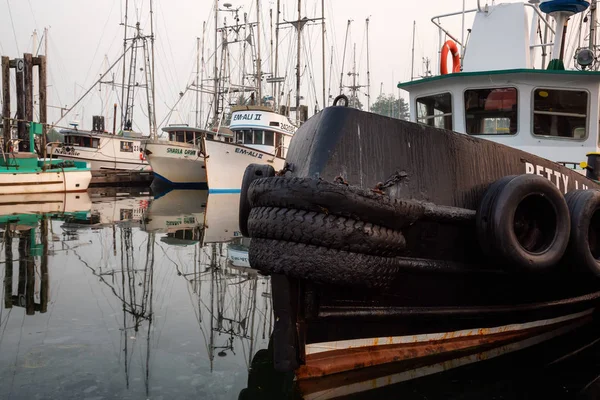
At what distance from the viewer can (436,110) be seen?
20.6 feet

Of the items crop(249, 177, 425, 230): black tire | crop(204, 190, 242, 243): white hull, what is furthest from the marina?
crop(204, 190, 242, 243): white hull

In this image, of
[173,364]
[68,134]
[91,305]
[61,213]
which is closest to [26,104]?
[61,213]

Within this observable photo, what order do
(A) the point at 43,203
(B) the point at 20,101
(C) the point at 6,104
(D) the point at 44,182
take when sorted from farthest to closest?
1. (B) the point at 20,101
2. (D) the point at 44,182
3. (C) the point at 6,104
4. (A) the point at 43,203

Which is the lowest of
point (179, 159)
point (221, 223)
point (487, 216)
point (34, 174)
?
point (221, 223)

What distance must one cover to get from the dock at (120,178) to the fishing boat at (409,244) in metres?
23.3

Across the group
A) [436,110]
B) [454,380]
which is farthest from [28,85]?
[454,380]

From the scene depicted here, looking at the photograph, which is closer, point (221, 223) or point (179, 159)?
point (221, 223)

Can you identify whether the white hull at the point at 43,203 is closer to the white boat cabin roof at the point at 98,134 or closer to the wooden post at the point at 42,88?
the wooden post at the point at 42,88

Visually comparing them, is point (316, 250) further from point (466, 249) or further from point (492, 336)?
point (492, 336)

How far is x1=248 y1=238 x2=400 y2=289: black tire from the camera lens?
10.5 feet

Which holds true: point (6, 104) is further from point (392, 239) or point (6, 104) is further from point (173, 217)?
point (392, 239)

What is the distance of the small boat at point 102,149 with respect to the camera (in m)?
28.8

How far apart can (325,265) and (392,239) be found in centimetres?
49

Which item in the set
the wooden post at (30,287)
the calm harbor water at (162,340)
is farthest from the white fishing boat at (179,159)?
the calm harbor water at (162,340)
